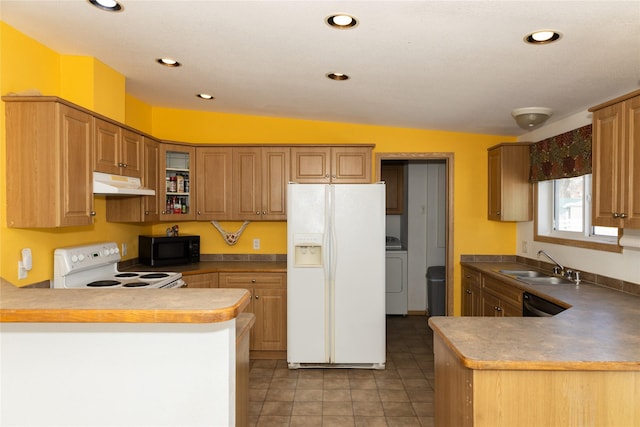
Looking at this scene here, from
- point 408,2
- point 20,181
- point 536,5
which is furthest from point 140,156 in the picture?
point 536,5

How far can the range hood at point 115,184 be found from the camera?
268cm

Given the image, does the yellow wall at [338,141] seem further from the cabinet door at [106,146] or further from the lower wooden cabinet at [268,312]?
the cabinet door at [106,146]

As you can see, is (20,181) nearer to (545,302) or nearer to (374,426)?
(374,426)

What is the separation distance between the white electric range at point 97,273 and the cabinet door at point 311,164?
1.51 m

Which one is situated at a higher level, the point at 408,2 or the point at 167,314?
the point at 408,2

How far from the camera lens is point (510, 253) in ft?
14.5

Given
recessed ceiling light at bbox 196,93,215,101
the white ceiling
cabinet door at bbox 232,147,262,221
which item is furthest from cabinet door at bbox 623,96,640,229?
recessed ceiling light at bbox 196,93,215,101

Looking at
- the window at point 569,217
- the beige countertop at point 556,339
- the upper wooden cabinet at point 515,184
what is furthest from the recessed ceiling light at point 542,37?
the upper wooden cabinet at point 515,184

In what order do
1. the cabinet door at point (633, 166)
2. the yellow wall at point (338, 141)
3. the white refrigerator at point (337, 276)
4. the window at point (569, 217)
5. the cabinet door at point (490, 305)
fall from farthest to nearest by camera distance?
the yellow wall at point (338, 141)
the white refrigerator at point (337, 276)
the cabinet door at point (490, 305)
the window at point (569, 217)
the cabinet door at point (633, 166)

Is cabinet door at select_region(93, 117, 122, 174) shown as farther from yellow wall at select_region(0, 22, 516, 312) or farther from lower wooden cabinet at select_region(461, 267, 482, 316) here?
lower wooden cabinet at select_region(461, 267, 482, 316)

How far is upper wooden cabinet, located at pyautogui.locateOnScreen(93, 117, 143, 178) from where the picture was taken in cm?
272

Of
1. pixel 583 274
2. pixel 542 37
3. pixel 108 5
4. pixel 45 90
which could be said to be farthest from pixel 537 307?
pixel 45 90

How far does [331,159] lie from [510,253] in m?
2.23

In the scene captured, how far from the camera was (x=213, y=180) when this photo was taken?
412 centimetres
